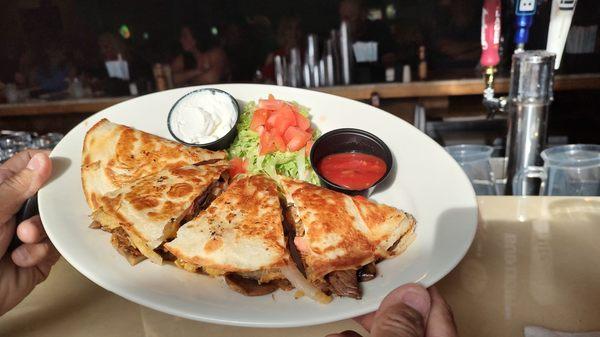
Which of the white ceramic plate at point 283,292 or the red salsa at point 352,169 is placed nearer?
the white ceramic plate at point 283,292

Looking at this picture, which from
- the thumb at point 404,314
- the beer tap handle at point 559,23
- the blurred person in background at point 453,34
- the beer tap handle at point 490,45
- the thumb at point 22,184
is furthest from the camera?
the blurred person in background at point 453,34

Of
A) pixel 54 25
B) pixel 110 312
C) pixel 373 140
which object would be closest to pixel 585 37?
pixel 373 140

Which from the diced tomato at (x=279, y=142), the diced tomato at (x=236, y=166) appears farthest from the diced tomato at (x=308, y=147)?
the diced tomato at (x=236, y=166)

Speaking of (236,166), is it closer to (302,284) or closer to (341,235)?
(341,235)

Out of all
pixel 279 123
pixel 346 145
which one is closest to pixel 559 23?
pixel 346 145

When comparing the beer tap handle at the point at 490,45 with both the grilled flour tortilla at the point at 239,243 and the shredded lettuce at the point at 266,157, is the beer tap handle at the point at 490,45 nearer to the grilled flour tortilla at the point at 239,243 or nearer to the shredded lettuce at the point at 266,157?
the shredded lettuce at the point at 266,157

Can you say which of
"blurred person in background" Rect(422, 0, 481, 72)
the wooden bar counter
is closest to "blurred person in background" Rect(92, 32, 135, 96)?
"blurred person in background" Rect(422, 0, 481, 72)

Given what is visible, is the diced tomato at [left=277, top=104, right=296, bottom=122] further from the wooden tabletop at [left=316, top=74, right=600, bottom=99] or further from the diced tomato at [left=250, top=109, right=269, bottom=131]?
the wooden tabletop at [left=316, top=74, right=600, bottom=99]
